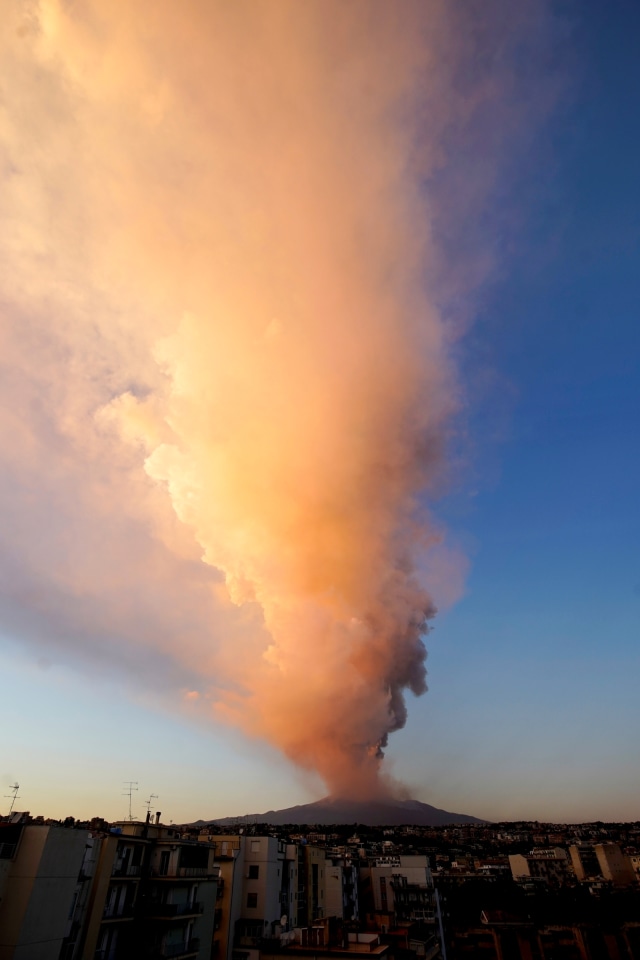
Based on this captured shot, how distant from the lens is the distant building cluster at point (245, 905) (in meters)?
26.7

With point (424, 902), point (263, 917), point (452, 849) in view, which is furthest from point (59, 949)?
point (452, 849)

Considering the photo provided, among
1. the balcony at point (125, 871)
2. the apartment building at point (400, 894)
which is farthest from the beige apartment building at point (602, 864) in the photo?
the balcony at point (125, 871)

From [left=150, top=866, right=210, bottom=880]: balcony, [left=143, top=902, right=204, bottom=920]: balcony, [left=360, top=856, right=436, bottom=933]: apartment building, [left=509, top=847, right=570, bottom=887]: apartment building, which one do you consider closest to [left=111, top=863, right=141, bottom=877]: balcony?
[left=150, top=866, right=210, bottom=880]: balcony

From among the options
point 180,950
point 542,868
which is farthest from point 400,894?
point 542,868

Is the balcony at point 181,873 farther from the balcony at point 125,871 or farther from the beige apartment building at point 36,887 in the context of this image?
the beige apartment building at point 36,887

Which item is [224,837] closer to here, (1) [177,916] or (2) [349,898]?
(1) [177,916]

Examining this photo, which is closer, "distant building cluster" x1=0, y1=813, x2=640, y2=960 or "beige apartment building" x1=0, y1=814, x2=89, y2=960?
"beige apartment building" x1=0, y1=814, x2=89, y2=960

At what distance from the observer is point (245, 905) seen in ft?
160

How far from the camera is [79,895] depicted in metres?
29.7

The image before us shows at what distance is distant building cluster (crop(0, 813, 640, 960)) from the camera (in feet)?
87.7

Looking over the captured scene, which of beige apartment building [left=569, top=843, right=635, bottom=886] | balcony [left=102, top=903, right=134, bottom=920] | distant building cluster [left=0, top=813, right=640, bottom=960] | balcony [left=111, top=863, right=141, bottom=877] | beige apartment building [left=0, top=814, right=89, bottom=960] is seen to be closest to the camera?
beige apartment building [left=0, top=814, right=89, bottom=960]

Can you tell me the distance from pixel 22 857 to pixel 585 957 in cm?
6452

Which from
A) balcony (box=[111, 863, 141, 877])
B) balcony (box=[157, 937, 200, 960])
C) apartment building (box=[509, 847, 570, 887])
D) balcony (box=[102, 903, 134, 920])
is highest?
apartment building (box=[509, 847, 570, 887])

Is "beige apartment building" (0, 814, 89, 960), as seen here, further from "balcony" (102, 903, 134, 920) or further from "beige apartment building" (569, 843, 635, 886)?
"beige apartment building" (569, 843, 635, 886)
